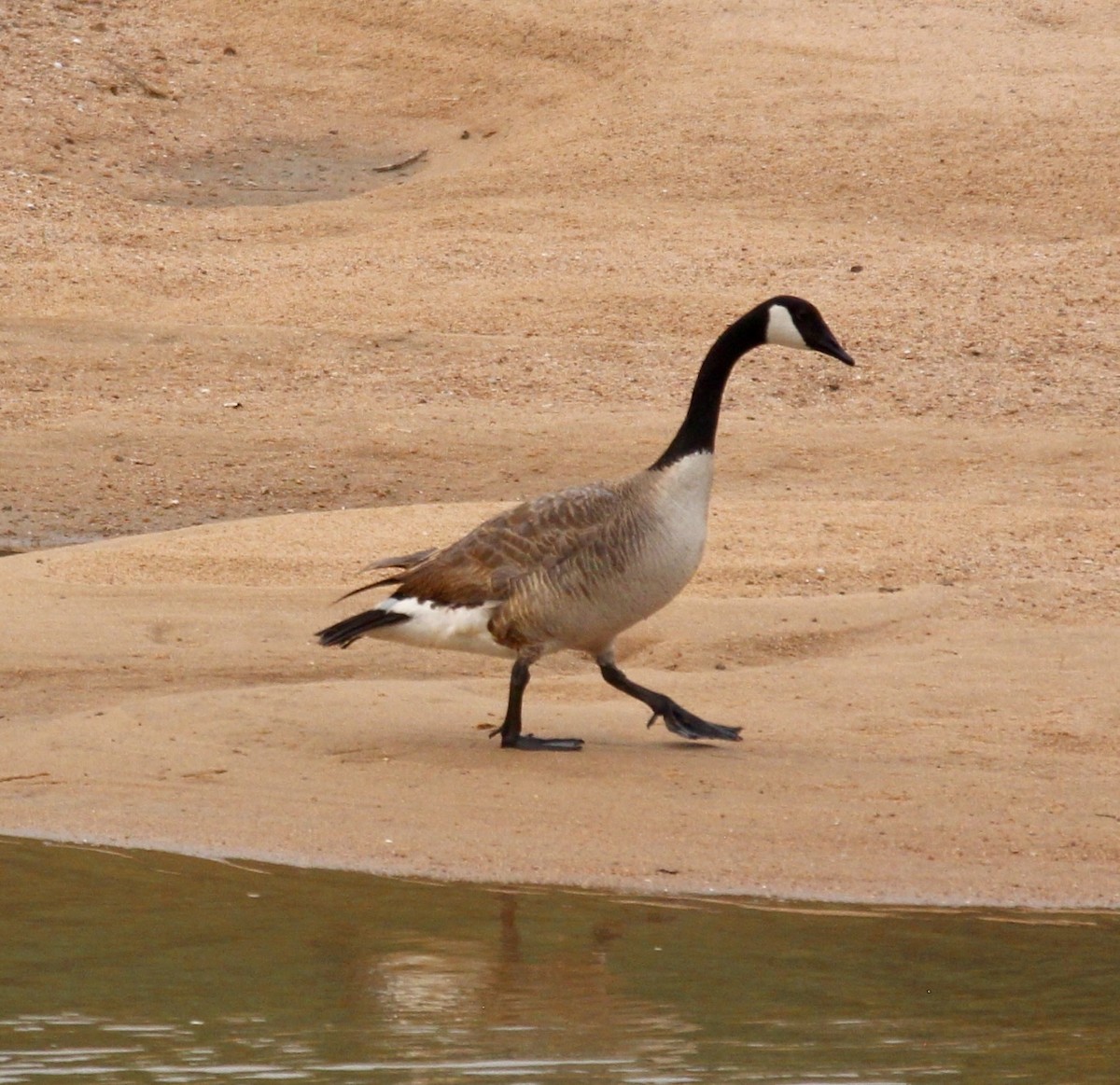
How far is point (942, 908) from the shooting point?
19.5ft

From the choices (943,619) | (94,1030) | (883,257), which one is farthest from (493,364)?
(94,1030)

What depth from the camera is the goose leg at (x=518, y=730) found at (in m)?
6.93

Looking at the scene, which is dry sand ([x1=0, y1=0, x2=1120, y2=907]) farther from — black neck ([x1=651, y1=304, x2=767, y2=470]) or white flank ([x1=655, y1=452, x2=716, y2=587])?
black neck ([x1=651, y1=304, x2=767, y2=470])

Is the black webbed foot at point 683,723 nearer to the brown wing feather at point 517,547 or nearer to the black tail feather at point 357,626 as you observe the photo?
the brown wing feather at point 517,547

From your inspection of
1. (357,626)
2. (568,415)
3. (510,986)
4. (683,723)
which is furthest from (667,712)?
(568,415)

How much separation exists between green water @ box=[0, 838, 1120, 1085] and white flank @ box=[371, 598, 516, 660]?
1.08m

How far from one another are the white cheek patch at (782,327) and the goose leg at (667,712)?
1285mm

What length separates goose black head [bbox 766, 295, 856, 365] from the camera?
7.27 meters

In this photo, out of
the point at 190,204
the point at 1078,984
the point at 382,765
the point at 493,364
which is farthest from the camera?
the point at 190,204

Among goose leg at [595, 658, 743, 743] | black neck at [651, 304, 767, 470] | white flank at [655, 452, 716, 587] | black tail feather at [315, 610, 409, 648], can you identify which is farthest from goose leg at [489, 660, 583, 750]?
black neck at [651, 304, 767, 470]

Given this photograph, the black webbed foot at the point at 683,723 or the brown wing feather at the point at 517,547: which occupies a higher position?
the brown wing feather at the point at 517,547

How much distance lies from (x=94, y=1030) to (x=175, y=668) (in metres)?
3.45

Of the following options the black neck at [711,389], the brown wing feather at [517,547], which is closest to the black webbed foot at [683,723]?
the brown wing feather at [517,547]

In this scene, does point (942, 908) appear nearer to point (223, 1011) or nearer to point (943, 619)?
point (223, 1011)
